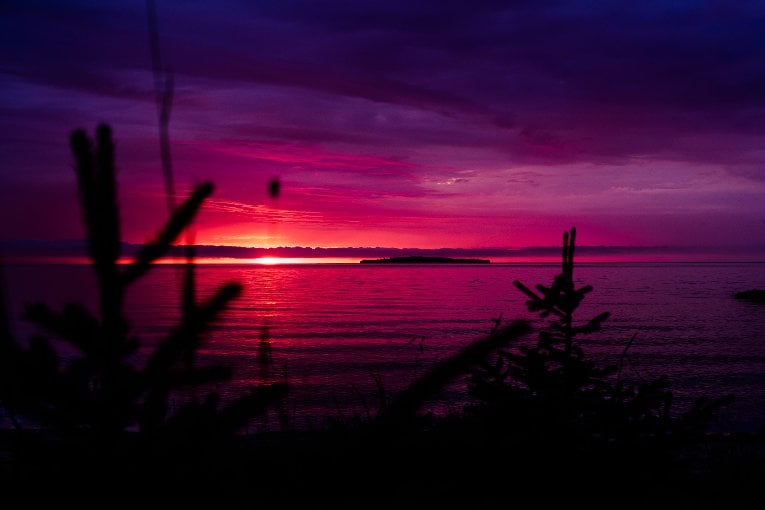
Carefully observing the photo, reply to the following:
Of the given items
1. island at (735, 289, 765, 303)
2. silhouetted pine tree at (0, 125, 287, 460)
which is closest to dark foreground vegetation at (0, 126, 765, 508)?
silhouetted pine tree at (0, 125, 287, 460)

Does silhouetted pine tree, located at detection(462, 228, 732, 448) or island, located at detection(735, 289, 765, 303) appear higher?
silhouetted pine tree, located at detection(462, 228, 732, 448)

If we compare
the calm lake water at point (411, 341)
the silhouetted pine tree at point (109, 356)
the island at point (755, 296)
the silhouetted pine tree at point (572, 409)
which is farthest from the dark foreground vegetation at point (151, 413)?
the island at point (755, 296)

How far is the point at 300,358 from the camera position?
19.4 meters

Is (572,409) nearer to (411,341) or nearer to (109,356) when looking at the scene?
(109,356)

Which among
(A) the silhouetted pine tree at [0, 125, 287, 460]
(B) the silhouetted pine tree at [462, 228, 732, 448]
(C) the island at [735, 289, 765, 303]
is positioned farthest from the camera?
(C) the island at [735, 289, 765, 303]

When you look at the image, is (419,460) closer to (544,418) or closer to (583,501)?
(583,501)

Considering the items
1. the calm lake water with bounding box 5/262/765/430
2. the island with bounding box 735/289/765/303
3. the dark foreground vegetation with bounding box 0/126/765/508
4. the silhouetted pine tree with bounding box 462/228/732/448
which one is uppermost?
the dark foreground vegetation with bounding box 0/126/765/508

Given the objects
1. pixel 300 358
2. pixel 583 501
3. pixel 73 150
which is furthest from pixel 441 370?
pixel 300 358

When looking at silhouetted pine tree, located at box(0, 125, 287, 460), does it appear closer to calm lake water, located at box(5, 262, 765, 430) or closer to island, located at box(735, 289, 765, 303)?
calm lake water, located at box(5, 262, 765, 430)

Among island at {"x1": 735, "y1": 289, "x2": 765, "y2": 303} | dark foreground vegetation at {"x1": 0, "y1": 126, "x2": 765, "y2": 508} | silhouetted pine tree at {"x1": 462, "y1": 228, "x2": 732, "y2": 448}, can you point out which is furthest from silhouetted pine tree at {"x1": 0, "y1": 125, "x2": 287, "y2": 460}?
island at {"x1": 735, "y1": 289, "x2": 765, "y2": 303}

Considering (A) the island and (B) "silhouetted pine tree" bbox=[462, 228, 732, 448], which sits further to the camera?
(A) the island

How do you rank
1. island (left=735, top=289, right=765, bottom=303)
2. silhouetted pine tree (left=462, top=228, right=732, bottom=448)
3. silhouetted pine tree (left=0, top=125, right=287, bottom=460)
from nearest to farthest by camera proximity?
silhouetted pine tree (left=0, top=125, right=287, bottom=460) → silhouetted pine tree (left=462, top=228, right=732, bottom=448) → island (left=735, top=289, right=765, bottom=303)

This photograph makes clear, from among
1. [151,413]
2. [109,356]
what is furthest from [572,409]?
[109,356]

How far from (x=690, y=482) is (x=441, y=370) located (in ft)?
9.73
